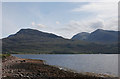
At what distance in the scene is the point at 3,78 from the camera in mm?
26188

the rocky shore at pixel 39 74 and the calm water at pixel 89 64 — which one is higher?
the rocky shore at pixel 39 74

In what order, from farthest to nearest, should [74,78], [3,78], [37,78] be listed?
[74,78] → [37,78] → [3,78]

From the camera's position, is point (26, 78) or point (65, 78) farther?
point (65, 78)

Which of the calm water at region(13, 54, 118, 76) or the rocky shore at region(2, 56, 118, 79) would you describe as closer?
the rocky shore at region(2, 56, 118, 79)

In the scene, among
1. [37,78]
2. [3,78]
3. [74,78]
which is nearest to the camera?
[3,78]

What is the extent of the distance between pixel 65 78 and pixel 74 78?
7.20 feet

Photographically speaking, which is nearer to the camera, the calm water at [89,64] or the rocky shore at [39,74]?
the rocky shore at [39,74]

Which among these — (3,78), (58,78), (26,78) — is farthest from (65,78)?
(3,78)

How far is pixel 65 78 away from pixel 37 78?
17.2 ft

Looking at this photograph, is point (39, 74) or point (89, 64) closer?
point (39, 74)

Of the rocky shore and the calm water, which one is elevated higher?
the rocky shore

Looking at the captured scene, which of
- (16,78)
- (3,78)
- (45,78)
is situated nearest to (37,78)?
(45,78)

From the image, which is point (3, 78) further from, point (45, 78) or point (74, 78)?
point (74, 78)

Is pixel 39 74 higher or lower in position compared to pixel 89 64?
higher
